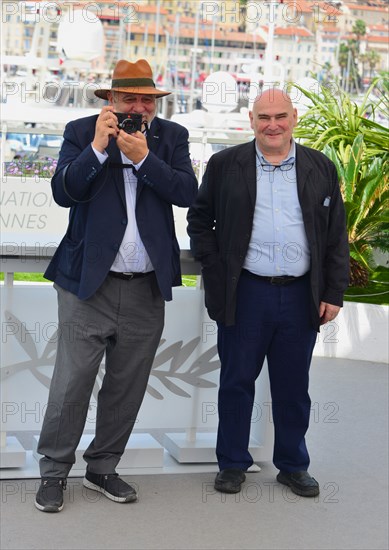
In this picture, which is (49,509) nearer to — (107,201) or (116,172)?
(107,201)

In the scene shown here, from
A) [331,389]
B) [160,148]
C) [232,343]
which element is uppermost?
[160,148]

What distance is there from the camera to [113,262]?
13.9ft

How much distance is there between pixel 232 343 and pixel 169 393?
0.52 m

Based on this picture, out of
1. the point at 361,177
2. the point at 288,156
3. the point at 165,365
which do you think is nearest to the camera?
the point at 288,156

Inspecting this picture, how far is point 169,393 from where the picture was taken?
A: 4.96 meters

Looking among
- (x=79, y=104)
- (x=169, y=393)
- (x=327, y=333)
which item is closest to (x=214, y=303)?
(x=169, y=393)

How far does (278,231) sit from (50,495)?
1481 mm

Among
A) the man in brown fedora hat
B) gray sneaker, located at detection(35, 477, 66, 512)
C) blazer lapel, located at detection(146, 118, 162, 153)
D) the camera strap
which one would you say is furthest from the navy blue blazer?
gray sneaker, located at detection(35, 477, 66, 512)

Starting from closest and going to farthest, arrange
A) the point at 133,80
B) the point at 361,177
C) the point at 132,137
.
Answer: the point at 132,137 → the point at 133,80 → the point at 361,177

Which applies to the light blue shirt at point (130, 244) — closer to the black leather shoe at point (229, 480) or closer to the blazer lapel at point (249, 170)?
the blazer lapel at point (249, 170)

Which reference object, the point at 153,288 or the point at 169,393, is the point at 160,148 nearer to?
the point at 153,288

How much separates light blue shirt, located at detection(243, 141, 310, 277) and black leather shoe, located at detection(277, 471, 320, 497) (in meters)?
0.95

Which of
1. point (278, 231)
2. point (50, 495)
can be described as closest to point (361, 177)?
point (278, 231)

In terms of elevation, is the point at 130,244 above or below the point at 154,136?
below
